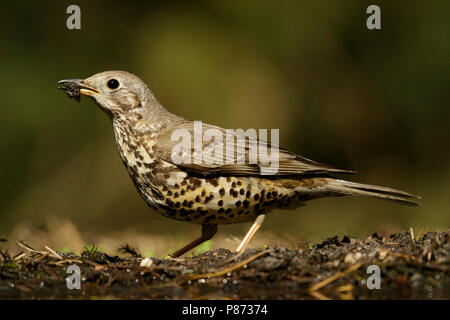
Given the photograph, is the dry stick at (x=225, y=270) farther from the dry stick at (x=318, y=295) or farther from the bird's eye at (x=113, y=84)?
the bird's eye at (x=113, y=84)

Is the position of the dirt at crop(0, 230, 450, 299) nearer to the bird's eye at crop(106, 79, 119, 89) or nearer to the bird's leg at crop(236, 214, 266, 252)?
the bird's leg at crop(236, 214, 266, 252)

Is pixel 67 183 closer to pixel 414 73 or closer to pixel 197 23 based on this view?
pixel 197 23

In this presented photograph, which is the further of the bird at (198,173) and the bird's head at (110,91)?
the bird's head at (110,91)

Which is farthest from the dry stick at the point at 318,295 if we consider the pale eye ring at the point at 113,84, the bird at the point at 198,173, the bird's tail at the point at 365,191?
the pale eye ring at the point at 113,84

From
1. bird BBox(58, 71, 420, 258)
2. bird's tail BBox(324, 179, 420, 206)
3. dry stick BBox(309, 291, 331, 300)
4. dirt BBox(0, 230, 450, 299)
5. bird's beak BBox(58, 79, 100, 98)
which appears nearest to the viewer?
dry stick BBox(309, 291, 331, 300)

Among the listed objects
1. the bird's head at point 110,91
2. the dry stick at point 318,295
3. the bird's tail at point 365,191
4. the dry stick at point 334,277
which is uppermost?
the bird's head at point 110,91

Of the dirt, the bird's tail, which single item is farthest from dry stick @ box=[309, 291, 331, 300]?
the bird's tail

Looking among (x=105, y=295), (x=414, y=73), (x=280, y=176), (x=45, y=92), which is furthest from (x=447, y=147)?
(x=105, y=295)

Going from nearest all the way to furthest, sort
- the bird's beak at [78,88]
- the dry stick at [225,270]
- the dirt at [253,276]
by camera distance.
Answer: the dirt at [253,276] < the dry stick at [225,270] < the bird's beak at [78,88]
